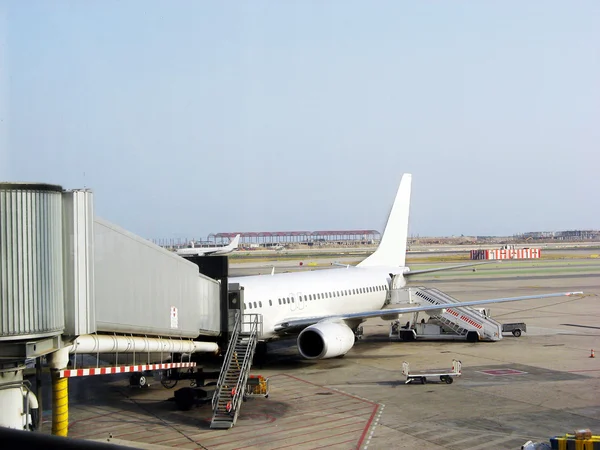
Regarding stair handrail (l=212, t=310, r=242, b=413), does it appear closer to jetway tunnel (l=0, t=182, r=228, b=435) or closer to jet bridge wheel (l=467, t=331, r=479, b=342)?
jetway tunnel (l=0, t=182, r=228, b=435)

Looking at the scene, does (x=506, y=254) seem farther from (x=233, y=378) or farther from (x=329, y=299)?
(x=233, y=378)

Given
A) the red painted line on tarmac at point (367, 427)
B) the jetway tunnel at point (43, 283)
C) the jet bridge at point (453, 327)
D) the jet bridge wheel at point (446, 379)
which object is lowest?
the red painted line on tarmac at point (367, 427)

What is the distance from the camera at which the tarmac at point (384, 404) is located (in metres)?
17.7

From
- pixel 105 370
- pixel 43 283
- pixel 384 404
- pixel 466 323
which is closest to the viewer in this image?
pixel 43 283

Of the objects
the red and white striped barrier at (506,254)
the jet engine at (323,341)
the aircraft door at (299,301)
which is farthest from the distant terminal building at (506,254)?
the jet engine at (323,341)

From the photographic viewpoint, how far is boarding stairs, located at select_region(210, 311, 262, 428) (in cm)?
1964

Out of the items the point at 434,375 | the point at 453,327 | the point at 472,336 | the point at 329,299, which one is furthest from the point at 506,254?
the point at 434,375

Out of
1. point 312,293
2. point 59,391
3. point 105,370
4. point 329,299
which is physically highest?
point 312,293

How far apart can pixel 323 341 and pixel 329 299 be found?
20.8 feet

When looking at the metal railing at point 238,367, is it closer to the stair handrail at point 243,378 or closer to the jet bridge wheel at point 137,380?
the stair handrail at point 243,378

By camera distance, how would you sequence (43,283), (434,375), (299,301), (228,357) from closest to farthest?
(43,283) < (228,357) < (434,375) < (299,301)

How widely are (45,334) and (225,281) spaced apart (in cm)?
1530

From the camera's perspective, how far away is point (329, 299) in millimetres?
33688

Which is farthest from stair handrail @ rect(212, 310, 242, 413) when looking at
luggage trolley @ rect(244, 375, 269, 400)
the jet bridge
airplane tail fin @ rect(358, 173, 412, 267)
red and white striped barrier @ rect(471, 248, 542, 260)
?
red and white striped barrier @ rect(471, 248, 542, 260)
